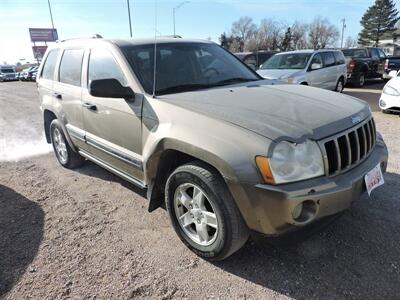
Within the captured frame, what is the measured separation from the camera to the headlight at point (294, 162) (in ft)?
6.99

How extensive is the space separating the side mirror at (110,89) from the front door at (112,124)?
0.07 m

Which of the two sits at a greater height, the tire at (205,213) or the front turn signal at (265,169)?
the front turn signal at (265,169)

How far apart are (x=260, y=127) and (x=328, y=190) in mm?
610

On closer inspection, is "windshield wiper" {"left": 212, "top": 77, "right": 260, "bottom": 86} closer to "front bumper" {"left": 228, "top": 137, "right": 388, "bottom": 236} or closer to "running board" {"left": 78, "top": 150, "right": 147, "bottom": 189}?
"running board" {"left": 78, "top": 150, "right": 147, "bottom": 189}

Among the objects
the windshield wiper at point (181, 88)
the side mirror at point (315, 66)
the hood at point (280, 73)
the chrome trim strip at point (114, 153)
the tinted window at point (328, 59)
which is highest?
the windshield wiper at point (181, 88)

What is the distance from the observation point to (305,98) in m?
2.98

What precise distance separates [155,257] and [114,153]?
121 cm

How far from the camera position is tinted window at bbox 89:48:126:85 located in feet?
10.7

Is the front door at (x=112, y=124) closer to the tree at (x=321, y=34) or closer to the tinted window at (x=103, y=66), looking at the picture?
the tinted window at (x=103, y=66)

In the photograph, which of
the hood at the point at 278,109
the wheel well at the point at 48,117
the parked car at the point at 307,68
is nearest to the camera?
the hood at the point at 278,109

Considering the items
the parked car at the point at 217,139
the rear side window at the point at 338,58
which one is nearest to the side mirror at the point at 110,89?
the parked car at the point at 217,139

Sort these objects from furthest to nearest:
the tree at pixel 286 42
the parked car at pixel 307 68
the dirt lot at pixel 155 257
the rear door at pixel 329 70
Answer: the tree at pixel 286 42 < the rear door at pixel 329 70 < the parked car at pixel 307 68 < the dirt lot at pixel 155 257

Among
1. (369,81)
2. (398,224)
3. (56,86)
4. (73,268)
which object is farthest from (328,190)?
(369,81)

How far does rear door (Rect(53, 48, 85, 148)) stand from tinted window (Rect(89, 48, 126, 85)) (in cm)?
31
